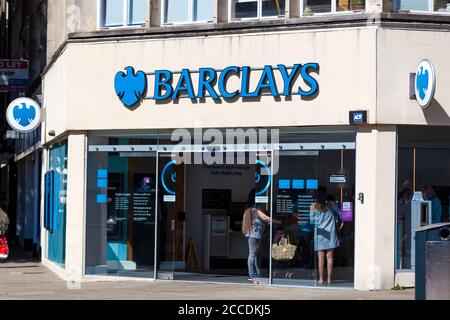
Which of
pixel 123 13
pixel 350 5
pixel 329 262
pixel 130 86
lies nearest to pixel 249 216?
pixel 329 262

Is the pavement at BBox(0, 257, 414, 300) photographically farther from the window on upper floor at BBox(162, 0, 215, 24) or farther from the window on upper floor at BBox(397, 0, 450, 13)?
the window on upper floor at BBox(162, 0, 215, 24)

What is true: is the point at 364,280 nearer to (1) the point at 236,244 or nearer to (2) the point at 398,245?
(2) the point at 398,245

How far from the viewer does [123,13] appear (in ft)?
65.1

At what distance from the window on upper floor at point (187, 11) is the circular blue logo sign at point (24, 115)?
5375 millimetres

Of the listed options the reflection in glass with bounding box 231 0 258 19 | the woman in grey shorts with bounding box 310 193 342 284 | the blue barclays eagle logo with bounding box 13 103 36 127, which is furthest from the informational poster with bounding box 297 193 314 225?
the blue barclays eagle logo with bounding box 13 103 36 127

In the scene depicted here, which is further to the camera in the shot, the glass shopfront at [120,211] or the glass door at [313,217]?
the glass shopfront at [120,211]

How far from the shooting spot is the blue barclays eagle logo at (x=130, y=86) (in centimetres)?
1916

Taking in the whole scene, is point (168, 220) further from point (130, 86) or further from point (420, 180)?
point (420, 180)

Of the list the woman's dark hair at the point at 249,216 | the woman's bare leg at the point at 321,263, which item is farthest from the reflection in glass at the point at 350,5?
the woman's bare leg at the point at 321,263

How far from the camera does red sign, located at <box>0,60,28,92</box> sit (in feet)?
93.1

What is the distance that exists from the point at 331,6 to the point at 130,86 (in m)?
4.34

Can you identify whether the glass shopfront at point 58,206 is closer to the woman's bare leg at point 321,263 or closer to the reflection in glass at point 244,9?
the reflection in glass at point 244,9

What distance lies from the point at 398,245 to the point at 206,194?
6382mm
